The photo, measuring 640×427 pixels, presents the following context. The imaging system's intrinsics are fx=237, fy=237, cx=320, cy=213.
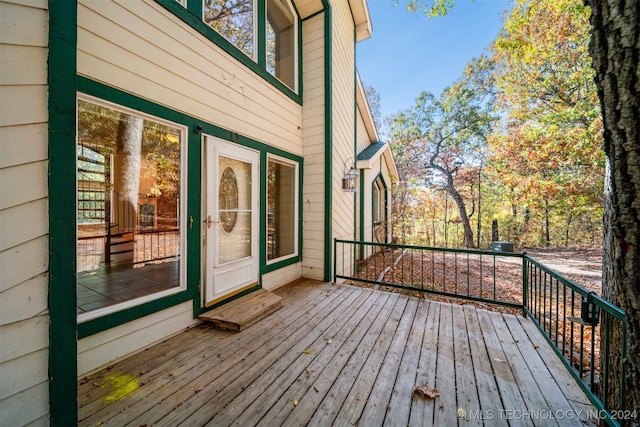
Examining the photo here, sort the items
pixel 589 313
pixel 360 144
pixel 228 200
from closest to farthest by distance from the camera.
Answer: pixel 589 313 → pixel 228 200 → pixel 360 144

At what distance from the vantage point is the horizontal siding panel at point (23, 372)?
1067 mm

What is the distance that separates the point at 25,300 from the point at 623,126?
2535mm

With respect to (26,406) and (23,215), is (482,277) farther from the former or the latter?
(23,215)

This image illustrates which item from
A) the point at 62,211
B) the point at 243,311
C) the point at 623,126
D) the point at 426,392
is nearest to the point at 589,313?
the point at 426,392

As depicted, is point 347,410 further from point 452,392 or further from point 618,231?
point 618,231

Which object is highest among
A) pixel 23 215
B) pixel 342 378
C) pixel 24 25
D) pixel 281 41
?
pixel 281 41

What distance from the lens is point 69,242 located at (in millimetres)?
1239

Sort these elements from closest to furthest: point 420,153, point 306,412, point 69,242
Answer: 1. point 69,242
2. point 306,412
3. point 420,153

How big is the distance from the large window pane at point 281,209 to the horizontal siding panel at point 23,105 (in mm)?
2923

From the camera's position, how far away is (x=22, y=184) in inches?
44.5

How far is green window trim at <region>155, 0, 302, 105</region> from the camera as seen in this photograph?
8.67ft

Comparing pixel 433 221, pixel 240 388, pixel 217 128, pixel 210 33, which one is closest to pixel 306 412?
pixel 240 388

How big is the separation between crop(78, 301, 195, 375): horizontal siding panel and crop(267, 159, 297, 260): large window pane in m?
1.64

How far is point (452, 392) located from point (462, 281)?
5.09 meters
